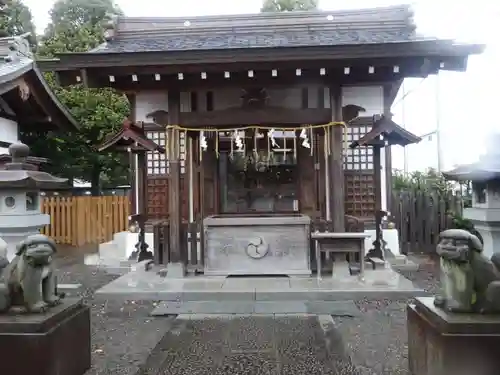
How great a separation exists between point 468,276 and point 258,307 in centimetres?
383

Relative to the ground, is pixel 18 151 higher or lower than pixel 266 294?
higher

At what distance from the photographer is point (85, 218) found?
588 inches

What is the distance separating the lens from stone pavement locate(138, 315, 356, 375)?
14.6ft

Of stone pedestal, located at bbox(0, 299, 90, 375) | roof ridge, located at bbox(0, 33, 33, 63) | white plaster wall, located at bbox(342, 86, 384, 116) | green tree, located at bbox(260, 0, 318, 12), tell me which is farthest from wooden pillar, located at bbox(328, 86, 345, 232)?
green tree, located at bbox(260, 0, 318, 12)

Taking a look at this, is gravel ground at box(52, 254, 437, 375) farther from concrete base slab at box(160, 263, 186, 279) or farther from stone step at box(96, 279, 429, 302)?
concrete base slab at box(160, 263, 186, 279)

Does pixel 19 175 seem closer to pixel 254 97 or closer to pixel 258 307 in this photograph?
pixel 258 307

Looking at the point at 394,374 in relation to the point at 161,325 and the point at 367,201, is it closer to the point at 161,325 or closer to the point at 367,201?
the point at 161,325

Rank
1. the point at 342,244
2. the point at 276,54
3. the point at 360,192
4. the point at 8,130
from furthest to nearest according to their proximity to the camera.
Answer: the point at 8,130 → the point at 360,192 → the point at 342,244 → the point at 276,54

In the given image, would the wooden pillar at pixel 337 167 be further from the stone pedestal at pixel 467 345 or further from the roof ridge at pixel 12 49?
the roof ridge at pixel 12 49

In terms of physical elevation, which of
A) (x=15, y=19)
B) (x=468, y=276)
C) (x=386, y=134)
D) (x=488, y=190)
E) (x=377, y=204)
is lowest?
(x=468, y=276)

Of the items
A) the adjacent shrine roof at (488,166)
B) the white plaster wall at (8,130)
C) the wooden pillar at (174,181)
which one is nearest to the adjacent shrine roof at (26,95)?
the white plaster wall at (8,130)

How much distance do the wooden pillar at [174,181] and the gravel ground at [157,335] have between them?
1.48 meters

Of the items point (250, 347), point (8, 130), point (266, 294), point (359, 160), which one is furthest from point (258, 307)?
point (8, 130)

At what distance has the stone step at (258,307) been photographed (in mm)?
6578
